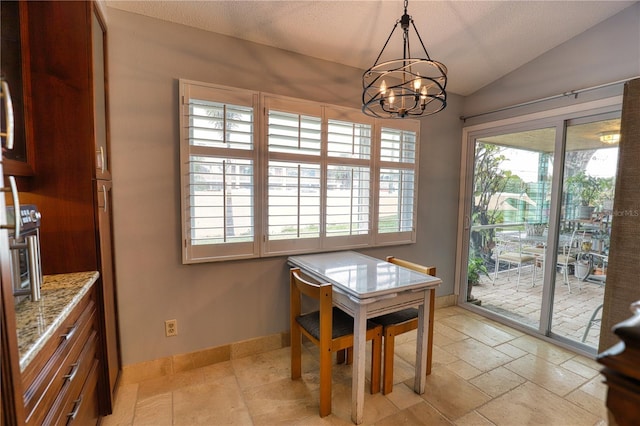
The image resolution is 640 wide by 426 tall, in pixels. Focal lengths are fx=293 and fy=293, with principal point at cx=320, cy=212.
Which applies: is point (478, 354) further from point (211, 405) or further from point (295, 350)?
point (211, 405)

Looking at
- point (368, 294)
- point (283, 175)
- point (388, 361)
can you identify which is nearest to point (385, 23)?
point (283, 175)

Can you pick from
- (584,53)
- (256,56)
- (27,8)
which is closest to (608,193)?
(584,53)

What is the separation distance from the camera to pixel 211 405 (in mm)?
1825

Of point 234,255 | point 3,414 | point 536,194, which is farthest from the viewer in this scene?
point 536,194

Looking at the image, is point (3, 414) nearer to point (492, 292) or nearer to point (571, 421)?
point (571, 421)

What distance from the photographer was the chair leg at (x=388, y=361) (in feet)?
6.23

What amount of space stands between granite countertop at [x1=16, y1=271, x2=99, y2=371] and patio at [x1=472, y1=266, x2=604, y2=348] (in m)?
3.50

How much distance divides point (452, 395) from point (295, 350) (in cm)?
109

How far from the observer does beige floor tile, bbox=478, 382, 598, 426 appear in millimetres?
1728

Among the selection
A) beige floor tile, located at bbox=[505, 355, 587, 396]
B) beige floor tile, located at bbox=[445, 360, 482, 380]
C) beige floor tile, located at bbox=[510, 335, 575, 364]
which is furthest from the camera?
beige floor tile, located at bbox=[510, 335, 575, 364]

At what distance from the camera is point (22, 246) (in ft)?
3.40

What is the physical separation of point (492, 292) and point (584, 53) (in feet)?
7.90

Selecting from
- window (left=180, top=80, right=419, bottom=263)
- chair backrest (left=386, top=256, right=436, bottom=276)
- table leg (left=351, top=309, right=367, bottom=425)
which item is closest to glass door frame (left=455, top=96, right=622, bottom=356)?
window (left=180, top=80, right=419, bottom=263)

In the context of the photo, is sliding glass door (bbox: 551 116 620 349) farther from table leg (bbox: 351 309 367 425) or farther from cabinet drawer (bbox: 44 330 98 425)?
cabinet drawer (bbox: 44 330 98 425)
